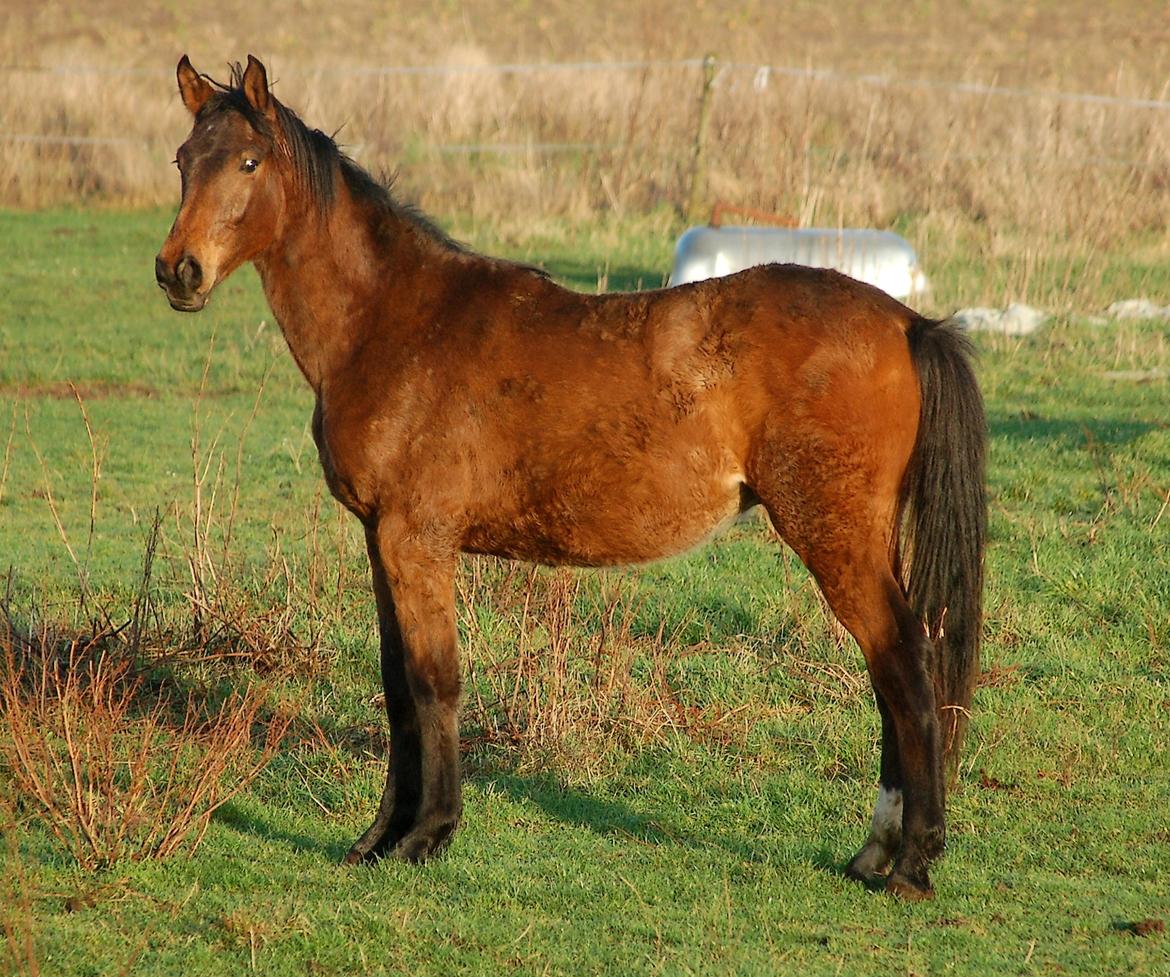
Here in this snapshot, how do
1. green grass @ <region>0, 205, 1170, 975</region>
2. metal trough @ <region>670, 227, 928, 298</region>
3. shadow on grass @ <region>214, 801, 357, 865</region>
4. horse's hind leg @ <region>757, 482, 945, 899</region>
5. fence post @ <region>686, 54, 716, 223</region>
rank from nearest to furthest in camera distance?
green grass @ <region>0, 205, 1170, 975</region>
horse's hind leg @ <region>757, 482, 945, 899</region>
shadow on grass @ <region>214, 801, 357, 865</region>
metal trough @ <region>670, 227, 928, 298</region>
fence post @ <region>686, 54, 716, 223</region>

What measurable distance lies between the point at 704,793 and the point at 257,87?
2804mm

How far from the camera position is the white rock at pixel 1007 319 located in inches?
468

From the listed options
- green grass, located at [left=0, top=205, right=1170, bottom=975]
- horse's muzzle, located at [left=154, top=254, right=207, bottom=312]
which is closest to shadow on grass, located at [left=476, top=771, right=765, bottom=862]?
green grass, located at [left=0, top=205, right=1170, bottom=975]

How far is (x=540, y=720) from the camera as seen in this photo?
5.43 meters

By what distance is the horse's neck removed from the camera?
459cm

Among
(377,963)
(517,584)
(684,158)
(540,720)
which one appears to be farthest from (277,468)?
(684,158)

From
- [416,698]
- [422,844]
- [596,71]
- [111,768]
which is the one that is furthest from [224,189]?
[596,71]

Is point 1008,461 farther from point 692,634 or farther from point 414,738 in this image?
point 414,738

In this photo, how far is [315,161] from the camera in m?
4.56

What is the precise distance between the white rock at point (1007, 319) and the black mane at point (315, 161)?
795 centimetres

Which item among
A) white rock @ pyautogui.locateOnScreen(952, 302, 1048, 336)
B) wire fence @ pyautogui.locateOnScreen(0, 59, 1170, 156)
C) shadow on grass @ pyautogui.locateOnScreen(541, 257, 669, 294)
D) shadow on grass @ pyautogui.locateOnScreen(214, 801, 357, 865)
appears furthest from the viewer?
wire fence @ pyautogui.locateOnScreen(0, 59, 1170, 156)

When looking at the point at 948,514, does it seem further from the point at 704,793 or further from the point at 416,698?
the point at 416,698

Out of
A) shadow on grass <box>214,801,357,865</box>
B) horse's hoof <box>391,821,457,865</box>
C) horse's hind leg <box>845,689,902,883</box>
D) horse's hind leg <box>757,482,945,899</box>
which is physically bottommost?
shadow on grass <box>214,801,357,865</box>

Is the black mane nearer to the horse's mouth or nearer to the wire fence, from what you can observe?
the horse's mouth
